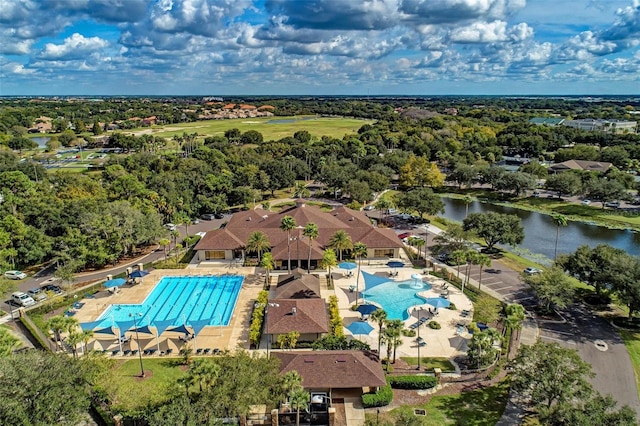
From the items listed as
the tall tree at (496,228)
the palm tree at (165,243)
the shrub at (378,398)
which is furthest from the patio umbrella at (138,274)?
the tall tree at (496,228)

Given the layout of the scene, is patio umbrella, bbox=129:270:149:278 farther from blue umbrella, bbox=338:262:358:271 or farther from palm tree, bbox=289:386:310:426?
palm tree, bbox=289:386:310:426

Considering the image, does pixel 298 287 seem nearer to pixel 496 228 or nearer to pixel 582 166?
pixel 496 228

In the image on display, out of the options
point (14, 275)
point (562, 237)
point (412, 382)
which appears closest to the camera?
point (412, 382)

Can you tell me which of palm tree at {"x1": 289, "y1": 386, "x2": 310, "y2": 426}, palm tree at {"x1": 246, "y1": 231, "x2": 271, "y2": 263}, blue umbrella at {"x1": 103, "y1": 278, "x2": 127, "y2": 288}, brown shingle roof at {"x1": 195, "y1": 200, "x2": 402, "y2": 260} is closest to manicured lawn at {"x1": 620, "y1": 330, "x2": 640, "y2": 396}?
palm tree at {"x1": 289, "y1": 386, "x2": 310, "y2": 426}

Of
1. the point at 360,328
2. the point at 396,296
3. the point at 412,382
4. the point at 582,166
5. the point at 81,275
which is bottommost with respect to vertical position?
the point at 396,296

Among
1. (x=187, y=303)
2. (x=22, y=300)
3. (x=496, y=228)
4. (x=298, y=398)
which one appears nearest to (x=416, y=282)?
(x=496, y=228)

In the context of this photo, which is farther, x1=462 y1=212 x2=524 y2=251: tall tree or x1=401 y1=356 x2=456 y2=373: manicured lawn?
x1=462 y1=212 x2=524 y2=251: tall tree
